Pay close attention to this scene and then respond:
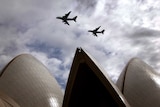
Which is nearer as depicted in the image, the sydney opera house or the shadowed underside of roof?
the shadowed underside of roof

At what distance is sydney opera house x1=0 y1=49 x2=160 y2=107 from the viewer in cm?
1553

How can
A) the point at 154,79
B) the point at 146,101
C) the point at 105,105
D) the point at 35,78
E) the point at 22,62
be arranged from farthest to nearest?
1. the point at 22,62
2. the point at 35,78
3. the point at 154,79
4. the point at 146,101
5. the point at 105,105

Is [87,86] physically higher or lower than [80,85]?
higher

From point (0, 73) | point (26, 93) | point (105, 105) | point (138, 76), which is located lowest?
point (105, 105)

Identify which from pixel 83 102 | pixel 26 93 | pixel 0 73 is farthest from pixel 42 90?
pixel 83 102

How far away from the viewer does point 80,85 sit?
16594mm

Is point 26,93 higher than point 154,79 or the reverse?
higher

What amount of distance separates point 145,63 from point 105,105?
29.0ft

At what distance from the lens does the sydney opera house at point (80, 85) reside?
15531mm

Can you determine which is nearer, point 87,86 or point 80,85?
point 80,85

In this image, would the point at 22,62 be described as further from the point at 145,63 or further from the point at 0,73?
the point at 145,63

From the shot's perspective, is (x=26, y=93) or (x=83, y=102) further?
(x=26, y=93)

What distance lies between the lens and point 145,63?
80.7 feet

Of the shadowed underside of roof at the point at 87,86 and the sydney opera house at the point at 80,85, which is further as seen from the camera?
the sydney opera house at the point at 80,85
